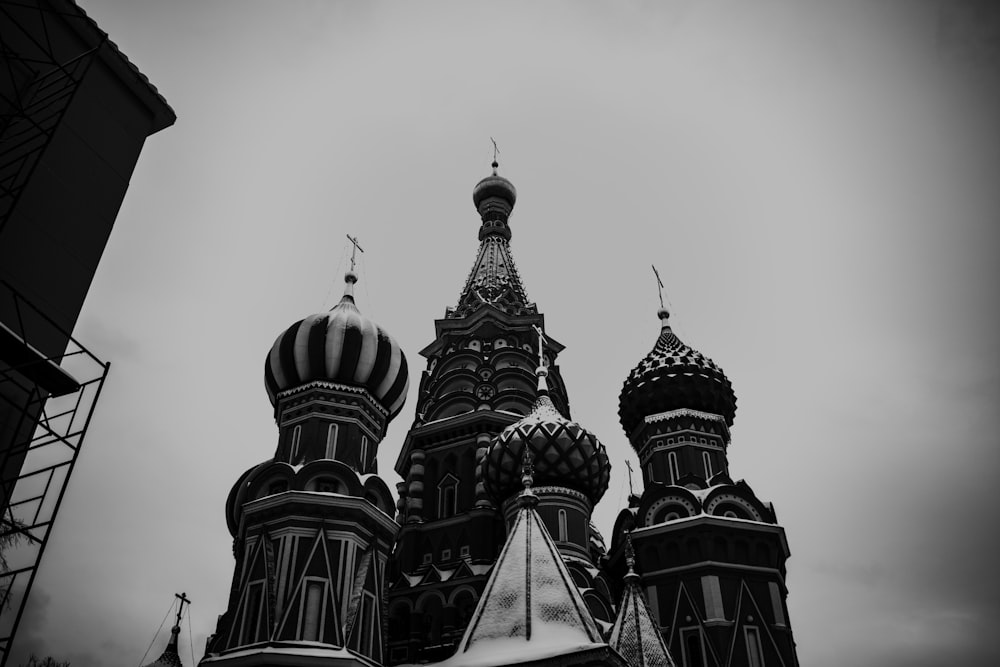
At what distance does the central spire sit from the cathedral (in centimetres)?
226

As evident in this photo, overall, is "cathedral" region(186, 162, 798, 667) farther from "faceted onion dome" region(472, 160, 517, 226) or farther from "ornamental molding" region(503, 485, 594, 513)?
"faceted onion dome" region(472, 160, 517, 226)

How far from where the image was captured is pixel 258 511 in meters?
16.5

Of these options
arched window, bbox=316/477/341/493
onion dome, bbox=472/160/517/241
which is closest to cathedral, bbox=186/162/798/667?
arched window, bbox=316/477/341/493

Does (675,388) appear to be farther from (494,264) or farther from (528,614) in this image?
(528,614)

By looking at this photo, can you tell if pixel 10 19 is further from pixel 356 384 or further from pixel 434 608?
pixel 434 608

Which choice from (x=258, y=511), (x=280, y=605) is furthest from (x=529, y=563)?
(x=258, y=511)

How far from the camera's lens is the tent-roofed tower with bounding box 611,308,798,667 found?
55.6 feet

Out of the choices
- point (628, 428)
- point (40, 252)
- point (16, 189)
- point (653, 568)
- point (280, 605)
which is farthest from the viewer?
point (628, 428)

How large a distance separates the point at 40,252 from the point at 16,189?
0.96m

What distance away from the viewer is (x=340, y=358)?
19.0m

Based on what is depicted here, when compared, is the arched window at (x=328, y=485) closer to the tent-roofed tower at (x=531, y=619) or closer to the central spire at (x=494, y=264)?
the tent-roofed tower at (x=531, y=619)

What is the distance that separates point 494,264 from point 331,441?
432 inches

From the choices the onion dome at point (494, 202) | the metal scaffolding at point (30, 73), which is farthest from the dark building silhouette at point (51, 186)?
the onion dome at point (494, 202)

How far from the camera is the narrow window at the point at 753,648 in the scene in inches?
651
